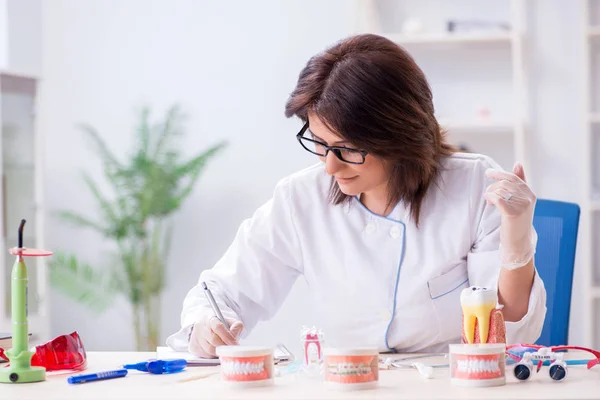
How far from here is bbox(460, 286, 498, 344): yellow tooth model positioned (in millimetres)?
1372

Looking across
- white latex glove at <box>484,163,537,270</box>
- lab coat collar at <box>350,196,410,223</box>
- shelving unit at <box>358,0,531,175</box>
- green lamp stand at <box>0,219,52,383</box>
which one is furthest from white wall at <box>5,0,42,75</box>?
white latex glove at <box>484,163,537,270</box>

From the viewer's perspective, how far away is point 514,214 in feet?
4.92

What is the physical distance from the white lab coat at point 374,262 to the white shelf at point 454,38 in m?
1.92

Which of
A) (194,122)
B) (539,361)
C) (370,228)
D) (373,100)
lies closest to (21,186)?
(194,122)

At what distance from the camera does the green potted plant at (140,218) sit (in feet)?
13.3

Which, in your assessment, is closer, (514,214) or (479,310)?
(479,310)

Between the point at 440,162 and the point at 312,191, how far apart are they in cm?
29

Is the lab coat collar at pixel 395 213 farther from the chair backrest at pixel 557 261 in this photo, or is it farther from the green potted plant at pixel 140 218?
the green potted plant at pixel 140 218

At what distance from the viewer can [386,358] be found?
1488 millimetres

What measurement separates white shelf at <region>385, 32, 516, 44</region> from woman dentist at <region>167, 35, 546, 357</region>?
1.90 metres

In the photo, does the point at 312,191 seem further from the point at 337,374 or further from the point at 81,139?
the point at 81,139

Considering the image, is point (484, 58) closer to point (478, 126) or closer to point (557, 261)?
point (478, 126)

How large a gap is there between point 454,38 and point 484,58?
0.86 ft

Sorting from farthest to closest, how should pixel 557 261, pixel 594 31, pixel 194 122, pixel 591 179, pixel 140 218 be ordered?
pixel 194 122 → pixel 140 218 → pixel 591 179 → pixel 594 31 → pixel 557 261
